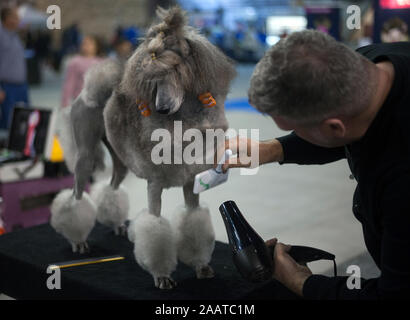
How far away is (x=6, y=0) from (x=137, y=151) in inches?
710

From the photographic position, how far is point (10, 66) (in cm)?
561

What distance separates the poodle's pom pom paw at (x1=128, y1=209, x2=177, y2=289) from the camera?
1.81 meters

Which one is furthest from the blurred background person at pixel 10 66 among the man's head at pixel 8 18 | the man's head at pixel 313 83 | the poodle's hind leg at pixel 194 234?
the man's head at pixel 313 83

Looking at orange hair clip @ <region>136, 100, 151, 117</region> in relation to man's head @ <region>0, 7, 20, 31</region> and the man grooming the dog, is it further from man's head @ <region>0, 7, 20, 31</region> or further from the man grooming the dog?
man's head @ <region>0, 7, 20, 31</region>

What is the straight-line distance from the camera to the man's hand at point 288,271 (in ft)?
4.33

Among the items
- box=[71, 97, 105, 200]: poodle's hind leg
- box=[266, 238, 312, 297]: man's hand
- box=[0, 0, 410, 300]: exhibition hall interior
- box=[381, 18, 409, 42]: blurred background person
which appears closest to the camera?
box=[266, 238, 312, 297]: man's hand

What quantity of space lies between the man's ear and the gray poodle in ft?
1.96

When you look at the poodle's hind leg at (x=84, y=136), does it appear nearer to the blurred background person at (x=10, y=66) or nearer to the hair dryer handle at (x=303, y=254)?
the hair dryer handle at (x=303, y=254)

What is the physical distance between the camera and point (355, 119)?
1.11 meters

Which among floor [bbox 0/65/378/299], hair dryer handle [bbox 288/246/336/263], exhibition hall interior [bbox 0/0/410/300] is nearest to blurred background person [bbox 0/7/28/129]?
exhibition hall interior [bbox 0/0/410/300]

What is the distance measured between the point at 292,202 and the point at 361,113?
249cm

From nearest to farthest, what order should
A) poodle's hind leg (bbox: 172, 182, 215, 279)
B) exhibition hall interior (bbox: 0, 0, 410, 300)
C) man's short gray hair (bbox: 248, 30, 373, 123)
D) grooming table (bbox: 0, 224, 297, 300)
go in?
Answer: man's short gray hair (bbox: 248, 30, 373, 123) → exhibition hall interior (bbox: 0, 0, 410, 300) → grooming table (bbox: 0, 224, 297, 300) → poodle's hind leg (bbox: 172, 182, 215, 279)
